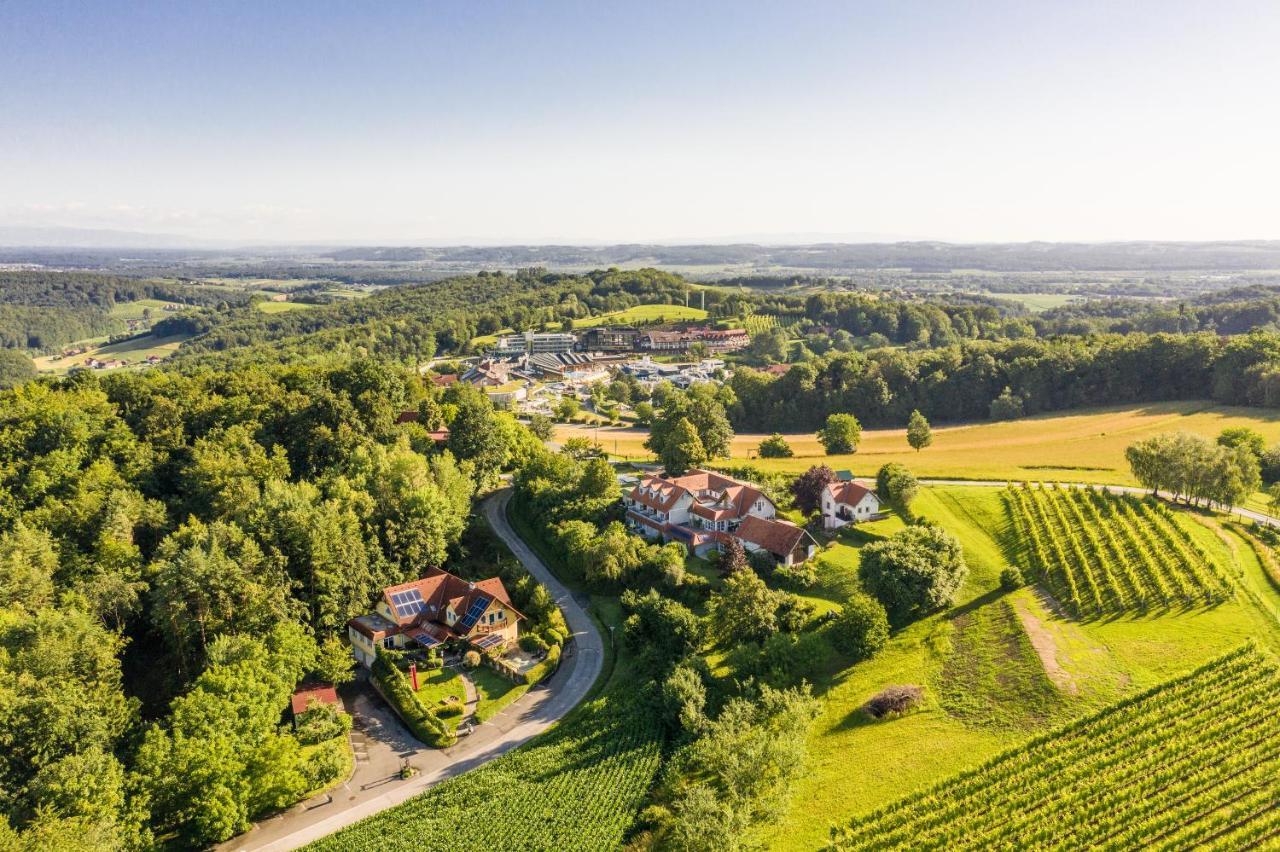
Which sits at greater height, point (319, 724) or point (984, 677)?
point (984, 677)

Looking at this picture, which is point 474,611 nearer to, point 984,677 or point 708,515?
point 708,515

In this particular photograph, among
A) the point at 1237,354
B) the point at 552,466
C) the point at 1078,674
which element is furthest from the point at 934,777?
the point at 1237,354

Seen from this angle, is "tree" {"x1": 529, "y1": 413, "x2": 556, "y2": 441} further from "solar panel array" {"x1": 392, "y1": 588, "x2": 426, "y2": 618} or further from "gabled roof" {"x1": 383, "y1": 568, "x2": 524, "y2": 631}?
"solar panel array" {"x1": 392, "y1": 588, "x2": 426, "y2": 618}

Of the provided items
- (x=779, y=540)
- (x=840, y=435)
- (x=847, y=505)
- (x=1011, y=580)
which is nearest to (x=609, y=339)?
(x=840, y=435)

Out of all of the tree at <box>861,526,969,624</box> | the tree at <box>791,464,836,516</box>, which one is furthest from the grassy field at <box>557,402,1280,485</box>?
the tree at <box>861,526,969,624</box>

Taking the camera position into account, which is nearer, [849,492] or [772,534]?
[772,534]

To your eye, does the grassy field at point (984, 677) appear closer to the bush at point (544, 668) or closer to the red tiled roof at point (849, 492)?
the red tiled roof at point (849, 492)

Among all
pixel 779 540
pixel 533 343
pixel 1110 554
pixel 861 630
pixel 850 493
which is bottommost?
pixel 861 630
